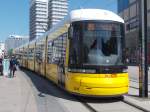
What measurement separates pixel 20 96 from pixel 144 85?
470 centimetres

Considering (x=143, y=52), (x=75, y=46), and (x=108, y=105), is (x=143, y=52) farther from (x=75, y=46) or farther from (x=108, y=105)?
(x=108, y=105)

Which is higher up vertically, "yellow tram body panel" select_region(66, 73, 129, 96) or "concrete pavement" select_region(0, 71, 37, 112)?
"yellow tram body panel" select_region(66, 73, 129, 96)

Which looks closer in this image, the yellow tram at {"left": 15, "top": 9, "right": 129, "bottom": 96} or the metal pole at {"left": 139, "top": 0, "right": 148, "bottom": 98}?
the yellow tram at {"left": 15, "top": 9, "right": 129, "bottom": 96}

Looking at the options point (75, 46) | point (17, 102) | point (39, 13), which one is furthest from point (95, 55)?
point (39, 13)

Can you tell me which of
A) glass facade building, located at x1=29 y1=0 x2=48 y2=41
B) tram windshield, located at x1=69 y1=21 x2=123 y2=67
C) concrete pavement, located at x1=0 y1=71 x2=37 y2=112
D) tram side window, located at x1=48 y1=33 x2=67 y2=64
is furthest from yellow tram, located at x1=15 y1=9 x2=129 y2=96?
glass facade building, located at x1=29 y1=0 x2=48 y2=41

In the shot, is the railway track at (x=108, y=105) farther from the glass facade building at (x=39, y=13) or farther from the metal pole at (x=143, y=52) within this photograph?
the glass facade building at (x=39, y=13)

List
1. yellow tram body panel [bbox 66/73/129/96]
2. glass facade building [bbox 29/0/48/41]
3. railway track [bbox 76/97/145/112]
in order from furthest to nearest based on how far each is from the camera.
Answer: glass facade building [bbox 29/0/48/41], yellow tram body panel [bbox 66/73/129/96], railway track [bbox 76/97/145/112]

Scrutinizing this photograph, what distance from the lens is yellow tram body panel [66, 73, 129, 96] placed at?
1304cm

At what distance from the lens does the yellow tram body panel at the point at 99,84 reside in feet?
42.8

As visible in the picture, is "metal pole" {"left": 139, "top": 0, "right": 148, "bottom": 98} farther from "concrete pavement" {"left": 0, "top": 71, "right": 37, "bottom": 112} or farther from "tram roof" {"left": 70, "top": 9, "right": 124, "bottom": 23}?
"concrete pavement" {"left": 0, "top": 71, "right": 37, "bottom": 112}

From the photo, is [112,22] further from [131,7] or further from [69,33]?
[131,7]

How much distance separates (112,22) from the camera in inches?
544

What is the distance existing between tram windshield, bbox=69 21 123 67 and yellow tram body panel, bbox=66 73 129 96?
432mm

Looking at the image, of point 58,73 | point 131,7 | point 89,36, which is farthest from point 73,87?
point 131,7
